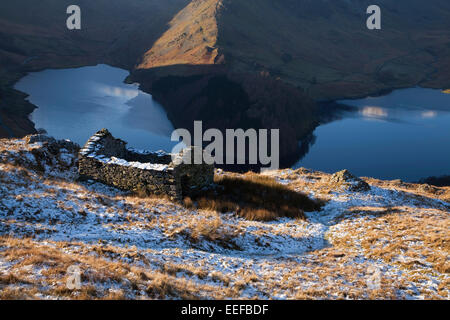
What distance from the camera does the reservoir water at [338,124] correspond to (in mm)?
68688

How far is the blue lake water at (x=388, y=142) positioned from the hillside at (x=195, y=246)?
51959 mm

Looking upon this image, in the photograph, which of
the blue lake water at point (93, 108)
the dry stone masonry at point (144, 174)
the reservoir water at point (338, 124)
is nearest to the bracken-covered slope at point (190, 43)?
the blue lake water at point (93, 108)

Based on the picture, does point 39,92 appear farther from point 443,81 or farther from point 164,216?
point 443,81

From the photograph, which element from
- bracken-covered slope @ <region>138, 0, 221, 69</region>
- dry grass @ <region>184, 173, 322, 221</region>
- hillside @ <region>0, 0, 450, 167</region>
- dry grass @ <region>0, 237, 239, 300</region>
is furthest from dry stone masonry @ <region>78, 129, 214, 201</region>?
bracken-covered slope @ <region>138, 0, 221, 69</region>

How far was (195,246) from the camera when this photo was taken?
37.1 ft

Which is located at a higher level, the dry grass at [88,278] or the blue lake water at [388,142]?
the blue lake water at [388,142]

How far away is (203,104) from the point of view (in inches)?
4375

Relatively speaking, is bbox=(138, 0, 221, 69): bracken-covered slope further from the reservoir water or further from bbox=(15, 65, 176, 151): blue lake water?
the reservoir water

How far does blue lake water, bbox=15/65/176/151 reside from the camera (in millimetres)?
81375

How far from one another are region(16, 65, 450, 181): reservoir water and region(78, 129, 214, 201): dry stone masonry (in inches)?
2118

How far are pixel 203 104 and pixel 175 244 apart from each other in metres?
103

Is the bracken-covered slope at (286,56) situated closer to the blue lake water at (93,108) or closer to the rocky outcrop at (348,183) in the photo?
the blue lake water at (93,108)


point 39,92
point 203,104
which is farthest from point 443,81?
point 39,92
